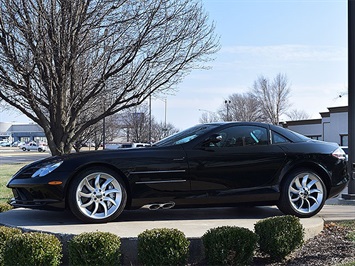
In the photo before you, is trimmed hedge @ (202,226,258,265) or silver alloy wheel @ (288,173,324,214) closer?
trimmed hedge @ (202,226,258,265)

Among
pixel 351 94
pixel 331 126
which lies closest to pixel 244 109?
pixel 331 126

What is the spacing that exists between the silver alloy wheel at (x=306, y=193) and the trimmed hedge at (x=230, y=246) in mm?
1818

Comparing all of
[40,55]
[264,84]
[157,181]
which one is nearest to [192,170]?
[157,181]

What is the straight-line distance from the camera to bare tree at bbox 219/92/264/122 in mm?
61906

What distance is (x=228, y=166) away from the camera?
6.34 m

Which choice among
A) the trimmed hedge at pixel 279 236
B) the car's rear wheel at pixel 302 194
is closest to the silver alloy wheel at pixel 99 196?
the trimmed hedge at pixel 279 236

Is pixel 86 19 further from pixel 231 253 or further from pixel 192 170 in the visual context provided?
pixel 231 253

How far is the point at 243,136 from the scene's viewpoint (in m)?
6.59

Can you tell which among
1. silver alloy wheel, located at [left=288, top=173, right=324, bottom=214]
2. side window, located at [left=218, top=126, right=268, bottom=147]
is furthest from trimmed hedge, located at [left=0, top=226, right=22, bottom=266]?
silver alloy wheel, located at [left=288, top=173, right=324, bottom=214]

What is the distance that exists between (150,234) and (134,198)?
47.4 inches

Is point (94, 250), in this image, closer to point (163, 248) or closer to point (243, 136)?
point (163, 248)

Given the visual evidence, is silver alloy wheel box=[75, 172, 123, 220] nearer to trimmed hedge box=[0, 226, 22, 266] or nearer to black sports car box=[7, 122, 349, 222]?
black sports car box=[7, 122, 349, 222]

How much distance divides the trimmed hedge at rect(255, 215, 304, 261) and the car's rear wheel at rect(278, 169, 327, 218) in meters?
1.25

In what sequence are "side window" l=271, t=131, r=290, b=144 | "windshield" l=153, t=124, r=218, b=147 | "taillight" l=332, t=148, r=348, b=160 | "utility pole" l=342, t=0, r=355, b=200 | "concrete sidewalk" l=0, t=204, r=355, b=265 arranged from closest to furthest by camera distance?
"concrete sidewalk" l=0, t=204, r=355, b=265, "windshield" l=153, t=124, r=218, b=147, "side window" l=271, t=131, r=290, b=144, "taillight" l=332, t=148, r=348, b=160, "utility pole" l=342, t=0, r=355, b=200
